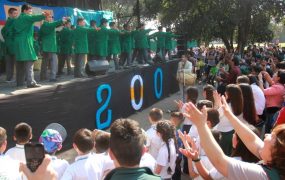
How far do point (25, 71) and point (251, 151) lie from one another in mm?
6378

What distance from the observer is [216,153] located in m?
2.59

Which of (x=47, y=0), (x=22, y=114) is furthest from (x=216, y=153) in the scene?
(x=47, y=0)

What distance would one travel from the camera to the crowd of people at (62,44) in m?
7.91

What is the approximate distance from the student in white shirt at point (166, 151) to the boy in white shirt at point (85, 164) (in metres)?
0.93

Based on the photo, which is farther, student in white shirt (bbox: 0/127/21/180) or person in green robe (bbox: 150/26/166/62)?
person in green robe (bbox: 150/26/166/62)

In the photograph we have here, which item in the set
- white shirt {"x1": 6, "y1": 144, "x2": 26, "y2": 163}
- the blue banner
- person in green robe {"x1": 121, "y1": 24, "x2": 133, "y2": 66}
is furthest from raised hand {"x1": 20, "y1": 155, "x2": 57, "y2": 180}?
person in green robe {"x1": 121, "y1": 24, "x2": 133, "y2": 66}

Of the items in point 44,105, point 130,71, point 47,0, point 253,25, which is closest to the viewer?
point 44,105

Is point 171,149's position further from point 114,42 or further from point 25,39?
point 114,42

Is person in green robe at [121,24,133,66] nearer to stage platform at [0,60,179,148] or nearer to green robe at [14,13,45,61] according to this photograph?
stage platform at [0,60,179,148]

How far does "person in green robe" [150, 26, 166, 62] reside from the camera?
14.9 metres

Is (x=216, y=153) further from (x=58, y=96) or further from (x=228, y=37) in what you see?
(x=228, y=37)

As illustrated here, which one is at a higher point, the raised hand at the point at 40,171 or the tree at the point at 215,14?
→ the tree at the point at 215,14

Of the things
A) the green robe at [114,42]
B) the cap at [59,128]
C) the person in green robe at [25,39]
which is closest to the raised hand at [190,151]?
the cap at [59,128]

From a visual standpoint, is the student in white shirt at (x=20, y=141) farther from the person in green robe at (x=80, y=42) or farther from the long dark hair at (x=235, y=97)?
the person in green robe at (x=80, y=42)
